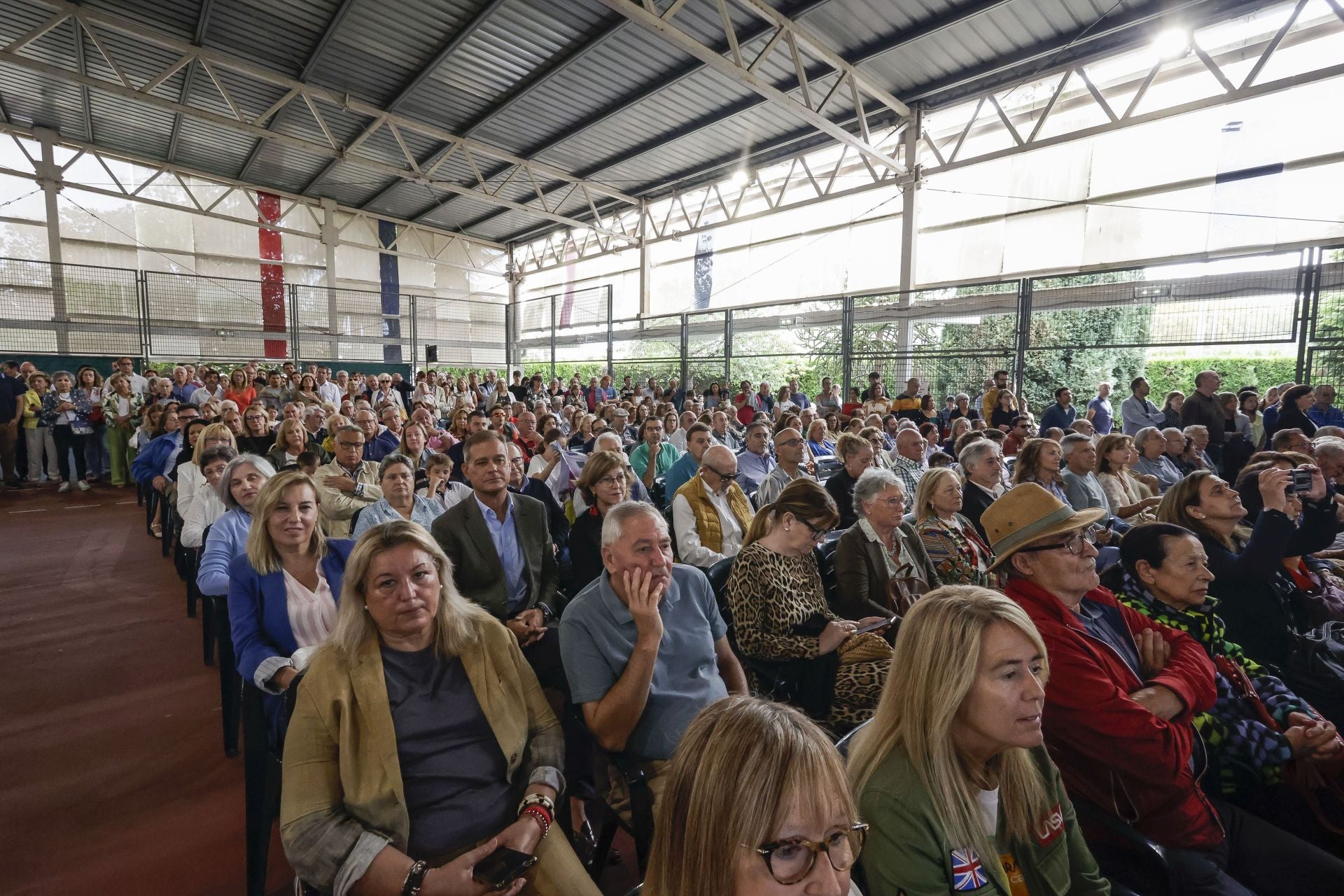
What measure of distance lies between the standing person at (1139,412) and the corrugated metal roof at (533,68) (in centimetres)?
497

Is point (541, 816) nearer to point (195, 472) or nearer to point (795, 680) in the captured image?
point (795, 680)

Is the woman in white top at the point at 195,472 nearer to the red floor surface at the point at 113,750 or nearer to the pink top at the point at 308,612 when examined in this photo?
the red floor surface at the point at 113,750

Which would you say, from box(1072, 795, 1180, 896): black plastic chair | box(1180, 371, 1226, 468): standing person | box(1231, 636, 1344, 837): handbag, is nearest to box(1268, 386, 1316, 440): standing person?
box(1180, 371, 1226, 468): standing person

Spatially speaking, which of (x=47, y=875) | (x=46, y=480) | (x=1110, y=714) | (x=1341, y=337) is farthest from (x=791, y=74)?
(x=46, y=480)

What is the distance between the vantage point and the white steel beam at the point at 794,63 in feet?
24.8

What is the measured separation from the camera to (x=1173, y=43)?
822cm

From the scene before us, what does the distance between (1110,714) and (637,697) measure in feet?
3.93

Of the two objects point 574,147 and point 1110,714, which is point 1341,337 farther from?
point 574,147

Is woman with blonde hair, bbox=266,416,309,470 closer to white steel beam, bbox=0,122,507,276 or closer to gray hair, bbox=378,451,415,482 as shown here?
gray hair, bbox=378,451,415,482

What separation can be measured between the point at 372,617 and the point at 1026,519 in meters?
1.93

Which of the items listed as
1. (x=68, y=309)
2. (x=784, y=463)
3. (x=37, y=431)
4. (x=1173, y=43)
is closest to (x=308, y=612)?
(x=784, y=463)

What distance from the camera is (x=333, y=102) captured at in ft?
36.1

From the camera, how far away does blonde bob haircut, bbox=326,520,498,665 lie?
1.53 m

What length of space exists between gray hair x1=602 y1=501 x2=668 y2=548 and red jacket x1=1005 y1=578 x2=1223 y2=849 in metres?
1.09
